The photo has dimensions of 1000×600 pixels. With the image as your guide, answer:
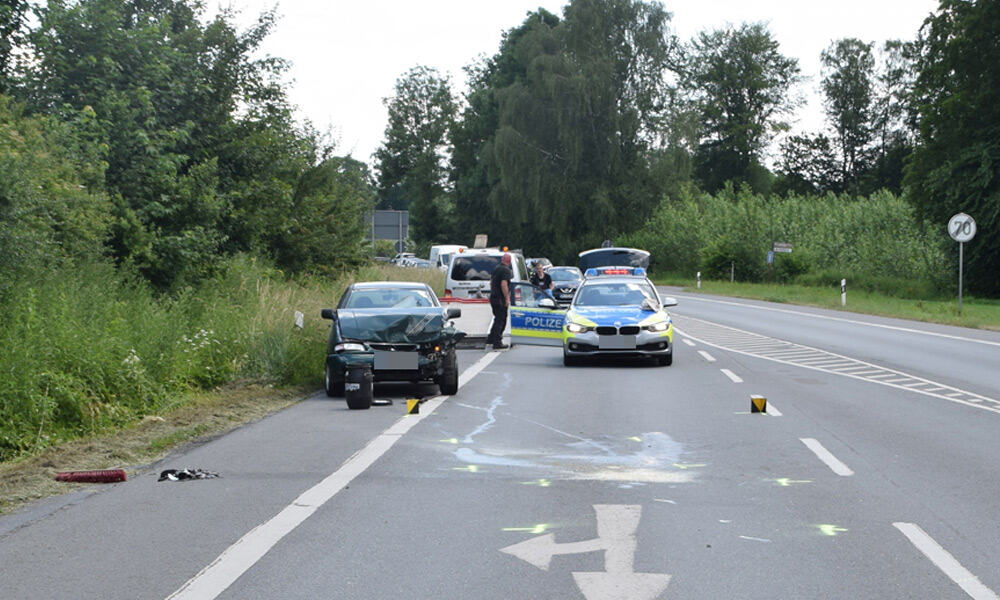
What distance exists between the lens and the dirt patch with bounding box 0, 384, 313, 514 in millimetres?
7965

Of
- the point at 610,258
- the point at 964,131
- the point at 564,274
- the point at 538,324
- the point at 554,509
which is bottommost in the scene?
the point at 554,509

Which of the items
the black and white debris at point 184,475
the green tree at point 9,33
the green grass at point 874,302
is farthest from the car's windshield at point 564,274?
the black and white debris at point 184,475

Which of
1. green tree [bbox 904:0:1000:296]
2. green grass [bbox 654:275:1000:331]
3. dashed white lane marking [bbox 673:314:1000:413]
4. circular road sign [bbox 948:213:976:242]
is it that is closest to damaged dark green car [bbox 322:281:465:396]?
dashed white lane marking [bbox 673:314:1000:413]

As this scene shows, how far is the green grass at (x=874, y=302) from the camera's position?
1254 inches

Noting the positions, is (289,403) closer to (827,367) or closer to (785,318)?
(827,367)

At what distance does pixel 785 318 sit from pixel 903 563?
2837 centimetres

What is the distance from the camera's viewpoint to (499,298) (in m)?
21.3

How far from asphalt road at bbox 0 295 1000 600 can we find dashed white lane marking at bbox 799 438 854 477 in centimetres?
4

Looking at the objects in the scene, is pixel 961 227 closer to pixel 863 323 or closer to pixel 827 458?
pixel 863 323

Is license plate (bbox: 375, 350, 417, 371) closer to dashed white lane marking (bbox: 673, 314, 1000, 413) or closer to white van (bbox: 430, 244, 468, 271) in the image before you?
dashed white lane marking (bbox: 673, 314, 1000, 413)

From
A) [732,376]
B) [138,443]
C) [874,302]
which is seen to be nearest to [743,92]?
[874,302]

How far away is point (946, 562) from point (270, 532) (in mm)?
3733

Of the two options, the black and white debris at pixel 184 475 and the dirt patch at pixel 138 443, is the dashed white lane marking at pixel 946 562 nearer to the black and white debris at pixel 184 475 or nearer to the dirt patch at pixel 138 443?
the black and white debris at pixel 184 475

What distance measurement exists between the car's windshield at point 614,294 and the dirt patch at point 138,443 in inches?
276
